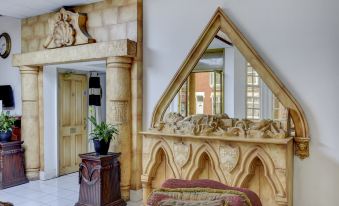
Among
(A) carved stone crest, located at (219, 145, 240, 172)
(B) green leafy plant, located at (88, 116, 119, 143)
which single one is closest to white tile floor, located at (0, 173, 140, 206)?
(B) green leafy plant, located at (88, 116, 119, 143)

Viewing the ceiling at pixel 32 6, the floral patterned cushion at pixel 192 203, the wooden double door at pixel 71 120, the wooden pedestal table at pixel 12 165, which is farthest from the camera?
→ the wooden double door at pixel 71 120

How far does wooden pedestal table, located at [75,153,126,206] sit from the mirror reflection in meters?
1.04

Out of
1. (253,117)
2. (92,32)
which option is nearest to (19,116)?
(92,32)

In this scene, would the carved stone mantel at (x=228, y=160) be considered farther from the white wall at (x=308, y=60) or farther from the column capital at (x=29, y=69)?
the column capital at (x=29, y=69)

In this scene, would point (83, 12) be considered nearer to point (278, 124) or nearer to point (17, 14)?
point (17, 14)

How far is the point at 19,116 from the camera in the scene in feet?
17.4

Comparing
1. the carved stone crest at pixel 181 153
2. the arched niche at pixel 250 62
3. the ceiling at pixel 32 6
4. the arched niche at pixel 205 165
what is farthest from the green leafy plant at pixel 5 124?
the arched niche at pixel 205 165

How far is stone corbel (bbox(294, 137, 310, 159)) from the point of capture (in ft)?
9.55

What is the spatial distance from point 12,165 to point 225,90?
3646mm

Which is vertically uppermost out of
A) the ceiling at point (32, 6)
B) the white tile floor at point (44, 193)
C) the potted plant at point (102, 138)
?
the ceiling at point (32, 6)

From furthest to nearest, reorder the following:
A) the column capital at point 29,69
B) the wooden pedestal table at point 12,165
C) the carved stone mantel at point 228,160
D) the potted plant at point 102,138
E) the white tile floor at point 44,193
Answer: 1. the column capital at point 29,69
2. the wooden pedestal table at point 12,165
3. the white tile floor at point 44,193
4. the potted plant at point 102,138
5. the carved stone mantel at point 228,160

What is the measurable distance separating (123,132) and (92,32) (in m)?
1.57

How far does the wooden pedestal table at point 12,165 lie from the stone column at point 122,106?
1938 mm

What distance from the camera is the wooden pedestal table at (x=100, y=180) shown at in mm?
3514
